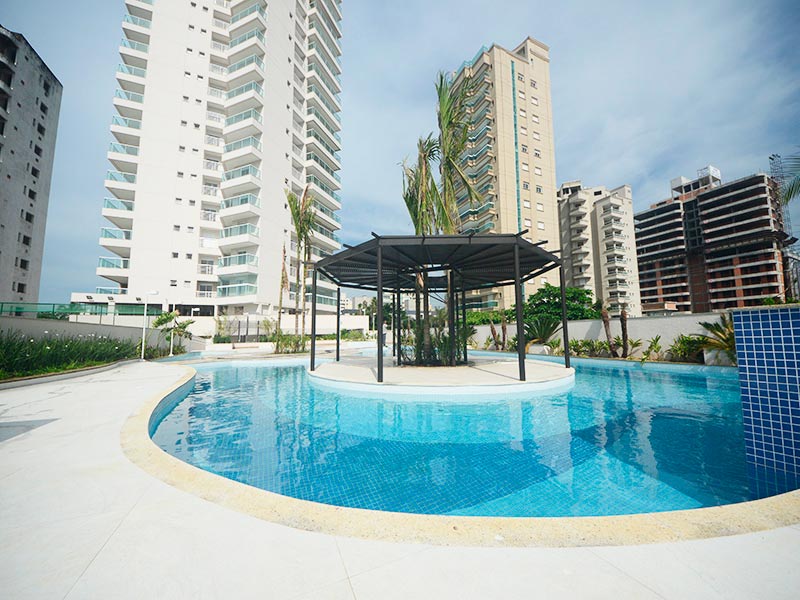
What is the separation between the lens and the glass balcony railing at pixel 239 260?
28531mm

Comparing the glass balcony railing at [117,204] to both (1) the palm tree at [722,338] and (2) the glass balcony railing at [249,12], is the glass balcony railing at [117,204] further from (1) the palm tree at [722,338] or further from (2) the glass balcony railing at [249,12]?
(1) the palm tree at [722,338]

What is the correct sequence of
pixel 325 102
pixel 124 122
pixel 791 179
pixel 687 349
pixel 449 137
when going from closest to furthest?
1. pixel 791 179
2. pixel 449 137
3. pixel 687 349
4. pixel 124 122
5. pixel 325 102

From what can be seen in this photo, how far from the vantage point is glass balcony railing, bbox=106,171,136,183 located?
29.2 metres

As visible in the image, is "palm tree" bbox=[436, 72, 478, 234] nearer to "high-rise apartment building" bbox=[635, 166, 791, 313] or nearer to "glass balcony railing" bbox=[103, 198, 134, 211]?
"glass balcony railing" bbox=[103, 198, 134, 211]

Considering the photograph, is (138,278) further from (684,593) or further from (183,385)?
(684,593)

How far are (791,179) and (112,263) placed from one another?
40744 mm

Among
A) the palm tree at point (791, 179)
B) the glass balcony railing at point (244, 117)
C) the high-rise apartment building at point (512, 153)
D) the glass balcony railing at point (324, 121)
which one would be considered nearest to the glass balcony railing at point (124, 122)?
the glass balcony railing at point (244, 117)

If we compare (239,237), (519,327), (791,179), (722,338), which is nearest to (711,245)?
(722,338)

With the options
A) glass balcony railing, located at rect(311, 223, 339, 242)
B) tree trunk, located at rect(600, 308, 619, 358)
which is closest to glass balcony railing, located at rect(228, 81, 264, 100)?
glass balcony railing, located at rect(311, 223, 339, 242)

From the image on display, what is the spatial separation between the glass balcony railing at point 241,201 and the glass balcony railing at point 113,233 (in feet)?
28.3

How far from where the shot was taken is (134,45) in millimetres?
31172

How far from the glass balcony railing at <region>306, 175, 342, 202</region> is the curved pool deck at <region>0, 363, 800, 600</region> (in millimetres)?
38944

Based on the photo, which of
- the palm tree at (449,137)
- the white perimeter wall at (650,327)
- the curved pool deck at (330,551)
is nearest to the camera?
the curved pool deck at (330,551)

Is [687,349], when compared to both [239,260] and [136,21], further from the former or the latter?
[136,21]
